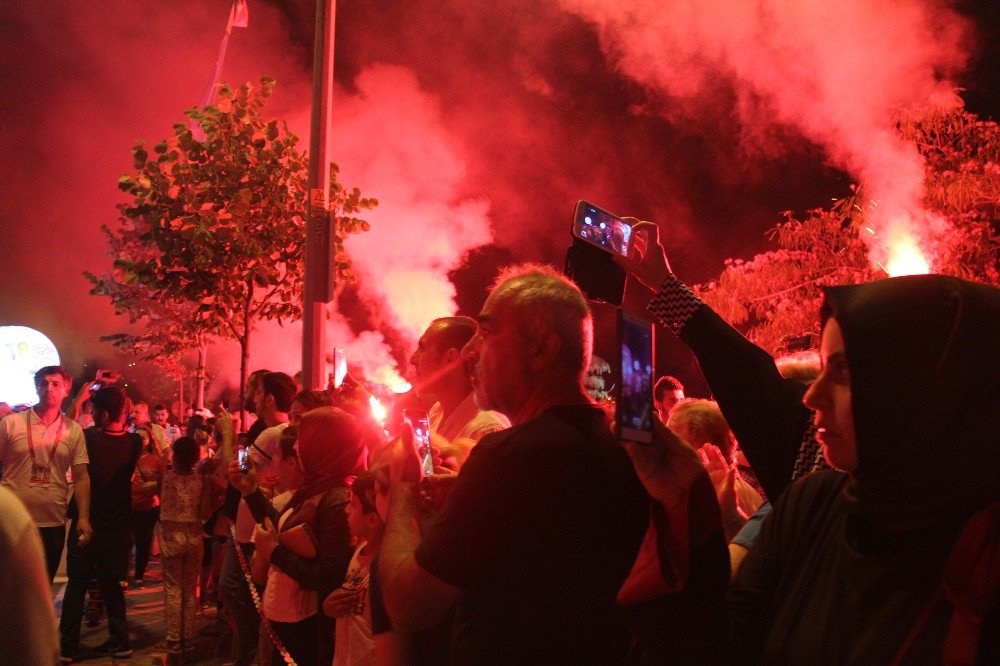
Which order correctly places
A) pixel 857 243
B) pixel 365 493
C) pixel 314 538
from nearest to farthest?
1. pixel 365 493
2. pixel 314 538
3. pixel 857 243

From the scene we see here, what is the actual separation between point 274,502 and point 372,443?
3.86 ft

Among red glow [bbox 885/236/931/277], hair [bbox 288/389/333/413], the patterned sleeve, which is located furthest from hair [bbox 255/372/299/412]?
red glow [bbox 885/236/931/277]

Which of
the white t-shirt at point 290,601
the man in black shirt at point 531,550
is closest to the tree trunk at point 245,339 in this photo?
the white t-shirt at point 290,601

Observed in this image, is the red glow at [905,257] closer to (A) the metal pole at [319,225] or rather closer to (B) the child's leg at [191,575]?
(A) the metal pole at [319,225]

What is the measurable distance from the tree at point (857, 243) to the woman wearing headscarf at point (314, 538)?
9.11m

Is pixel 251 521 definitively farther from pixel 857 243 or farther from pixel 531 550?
pixel 857 243

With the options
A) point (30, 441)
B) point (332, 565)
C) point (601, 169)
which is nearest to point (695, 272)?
point (601, 169)

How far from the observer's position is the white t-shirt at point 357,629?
→ 11.8 feet

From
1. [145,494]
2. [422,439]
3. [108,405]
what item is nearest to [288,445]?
[422,439]

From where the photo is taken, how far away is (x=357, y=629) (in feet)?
11.9

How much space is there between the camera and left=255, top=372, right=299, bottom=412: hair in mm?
7047

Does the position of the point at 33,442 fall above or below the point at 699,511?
above

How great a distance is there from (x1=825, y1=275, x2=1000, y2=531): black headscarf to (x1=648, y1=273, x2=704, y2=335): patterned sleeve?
0.92m

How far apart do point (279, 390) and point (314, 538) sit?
3.15 meters
